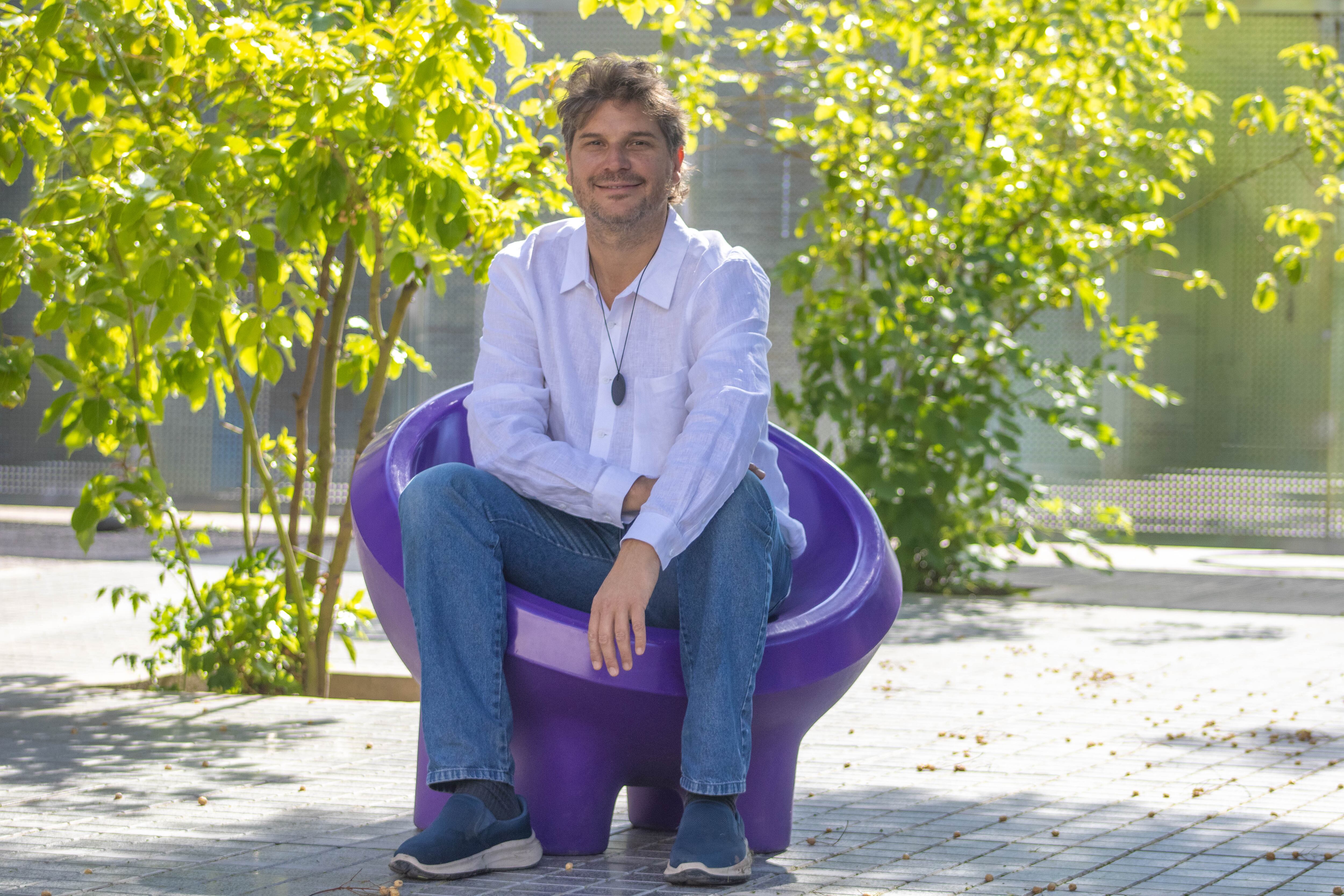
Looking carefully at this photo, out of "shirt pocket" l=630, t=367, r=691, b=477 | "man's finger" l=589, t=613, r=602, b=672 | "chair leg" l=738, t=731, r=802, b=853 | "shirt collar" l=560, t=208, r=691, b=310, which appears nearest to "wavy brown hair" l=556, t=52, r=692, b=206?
"shirt collar" l=560, t=208, r=691, b=310

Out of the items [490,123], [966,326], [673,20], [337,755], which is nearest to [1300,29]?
[966,326]

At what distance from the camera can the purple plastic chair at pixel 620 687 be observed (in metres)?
2.45

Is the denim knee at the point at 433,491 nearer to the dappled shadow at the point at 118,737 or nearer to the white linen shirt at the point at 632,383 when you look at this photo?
the white linen shirt at the point at 632,383

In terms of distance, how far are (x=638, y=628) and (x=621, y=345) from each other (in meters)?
0.59

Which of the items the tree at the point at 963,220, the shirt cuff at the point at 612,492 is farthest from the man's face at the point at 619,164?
the tree at the point at 963,220

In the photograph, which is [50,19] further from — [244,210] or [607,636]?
[607,636]

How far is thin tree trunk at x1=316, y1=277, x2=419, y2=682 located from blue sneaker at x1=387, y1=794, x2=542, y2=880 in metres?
1.96

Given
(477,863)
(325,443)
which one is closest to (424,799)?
(477,863)

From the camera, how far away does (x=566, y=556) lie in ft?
8.39

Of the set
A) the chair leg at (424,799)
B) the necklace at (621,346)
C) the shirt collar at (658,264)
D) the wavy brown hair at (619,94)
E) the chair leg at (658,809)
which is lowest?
the chair leg at (658,809)

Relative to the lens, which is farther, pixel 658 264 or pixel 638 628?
pixel 658 264

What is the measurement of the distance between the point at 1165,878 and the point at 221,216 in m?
2.62

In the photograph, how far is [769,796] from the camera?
2617mm

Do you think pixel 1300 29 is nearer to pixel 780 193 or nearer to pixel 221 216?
pixel 780 193
